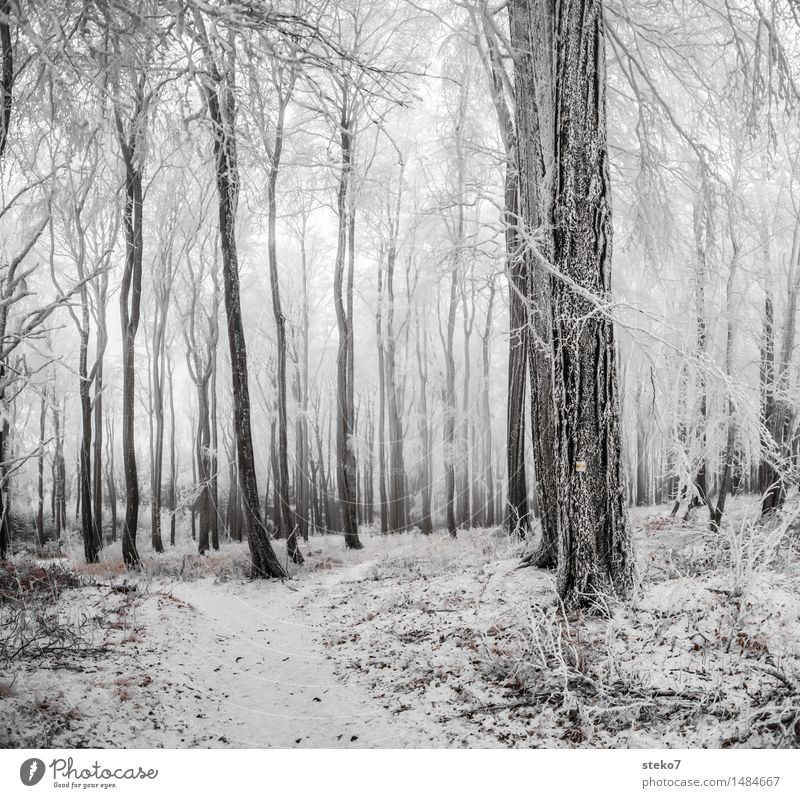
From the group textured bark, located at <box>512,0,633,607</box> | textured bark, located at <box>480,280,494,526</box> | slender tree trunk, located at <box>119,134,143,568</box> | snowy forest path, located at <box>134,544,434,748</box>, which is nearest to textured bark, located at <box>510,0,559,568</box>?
textured bark, located at <box>512,0,633,607</box>

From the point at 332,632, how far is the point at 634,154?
4.95 m

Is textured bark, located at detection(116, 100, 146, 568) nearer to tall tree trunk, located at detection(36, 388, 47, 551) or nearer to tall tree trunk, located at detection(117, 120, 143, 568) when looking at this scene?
tall tree trunk, located at detection(117, 120, 143, 568)

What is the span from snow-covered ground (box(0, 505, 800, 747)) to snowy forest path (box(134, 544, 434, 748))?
1cm

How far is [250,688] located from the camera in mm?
2705

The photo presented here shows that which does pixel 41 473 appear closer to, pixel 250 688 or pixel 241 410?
pixel 241 410

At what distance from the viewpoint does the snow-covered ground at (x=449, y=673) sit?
2.13m

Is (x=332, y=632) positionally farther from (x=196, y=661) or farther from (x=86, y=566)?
(x=86, y=566)

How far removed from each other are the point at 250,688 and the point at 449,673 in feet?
3.66

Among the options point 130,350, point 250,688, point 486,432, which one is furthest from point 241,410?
point 486,432

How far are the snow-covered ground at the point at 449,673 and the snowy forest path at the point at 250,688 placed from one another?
10 millimetres

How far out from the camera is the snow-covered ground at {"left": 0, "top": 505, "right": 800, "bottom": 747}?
213 cm

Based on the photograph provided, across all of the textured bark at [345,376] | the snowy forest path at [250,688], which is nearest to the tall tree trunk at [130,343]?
the textured bark at [345,376]

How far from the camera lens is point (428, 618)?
3.67m
